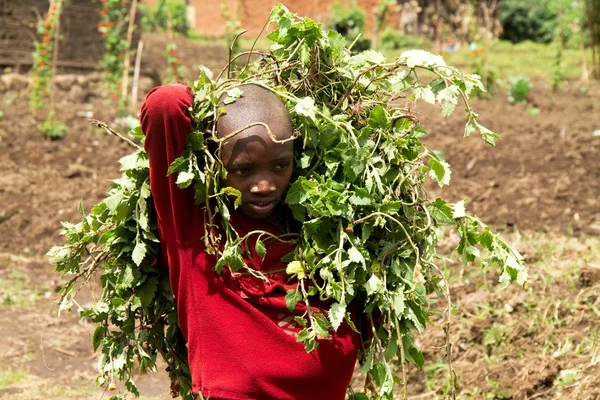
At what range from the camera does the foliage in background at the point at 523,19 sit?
869 inches

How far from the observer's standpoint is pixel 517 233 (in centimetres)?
600

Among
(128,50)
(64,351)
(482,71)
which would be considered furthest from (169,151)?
(482,71)

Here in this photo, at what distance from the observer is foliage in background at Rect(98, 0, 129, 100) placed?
10992 mm

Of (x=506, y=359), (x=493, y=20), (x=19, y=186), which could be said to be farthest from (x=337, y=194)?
(x=493, y=20)

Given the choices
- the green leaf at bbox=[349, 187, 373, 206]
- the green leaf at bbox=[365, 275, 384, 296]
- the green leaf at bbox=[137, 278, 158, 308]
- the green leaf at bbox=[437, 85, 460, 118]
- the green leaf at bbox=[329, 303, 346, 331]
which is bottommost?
the green leaf at bbox=[137, 278, 158, 308]

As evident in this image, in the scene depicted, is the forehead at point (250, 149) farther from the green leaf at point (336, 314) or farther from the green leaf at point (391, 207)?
the green leaf at point (336, 314)

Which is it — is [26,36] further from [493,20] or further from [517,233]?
[493,20]

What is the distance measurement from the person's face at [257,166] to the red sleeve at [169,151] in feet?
0.48

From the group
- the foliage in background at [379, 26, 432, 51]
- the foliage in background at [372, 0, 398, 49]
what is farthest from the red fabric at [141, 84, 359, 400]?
the foliage in background at [379, 26, 432, 51]

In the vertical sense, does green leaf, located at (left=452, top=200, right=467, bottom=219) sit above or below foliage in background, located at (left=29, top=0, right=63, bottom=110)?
above

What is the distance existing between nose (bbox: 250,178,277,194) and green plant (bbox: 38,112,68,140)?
7296mm

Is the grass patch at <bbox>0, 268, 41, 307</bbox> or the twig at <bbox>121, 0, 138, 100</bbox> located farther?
the twig at <bbox>121, 0, 138, 100</bbox>

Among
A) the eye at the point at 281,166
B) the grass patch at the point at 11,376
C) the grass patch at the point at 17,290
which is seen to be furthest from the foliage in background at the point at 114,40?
the eye at the point at 281,166

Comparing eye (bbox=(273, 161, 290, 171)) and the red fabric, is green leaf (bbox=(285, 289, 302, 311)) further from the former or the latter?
eye (bbox=(273, 161, 290, 171))
